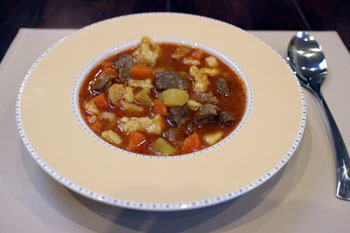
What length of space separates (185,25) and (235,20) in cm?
93

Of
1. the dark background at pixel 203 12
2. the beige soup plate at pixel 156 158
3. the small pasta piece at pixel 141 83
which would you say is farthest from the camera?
the dark background at pixel 203 12

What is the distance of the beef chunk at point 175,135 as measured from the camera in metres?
1.92

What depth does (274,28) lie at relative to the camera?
3.26 m

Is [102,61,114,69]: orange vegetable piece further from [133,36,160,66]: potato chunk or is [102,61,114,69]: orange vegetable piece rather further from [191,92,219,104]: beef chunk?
[191,92,219,104]: beef chunk

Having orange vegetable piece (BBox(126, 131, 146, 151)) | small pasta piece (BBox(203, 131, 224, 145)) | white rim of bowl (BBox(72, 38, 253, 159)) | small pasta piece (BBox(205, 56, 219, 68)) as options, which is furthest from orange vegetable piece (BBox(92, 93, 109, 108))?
small pasta piece (BBox(205, 56, 219, 68))

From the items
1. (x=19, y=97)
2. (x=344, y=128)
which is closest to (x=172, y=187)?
(x=19, y=97)

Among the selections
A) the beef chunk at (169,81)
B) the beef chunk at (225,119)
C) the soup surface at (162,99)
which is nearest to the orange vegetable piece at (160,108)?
the soup surface at (162,99)

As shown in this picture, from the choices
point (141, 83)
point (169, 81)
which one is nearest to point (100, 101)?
point (141, 83)

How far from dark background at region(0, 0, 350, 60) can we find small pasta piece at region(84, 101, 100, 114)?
1.39 metres

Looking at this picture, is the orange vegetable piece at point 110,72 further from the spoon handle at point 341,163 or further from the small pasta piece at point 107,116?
the spoon handle at point 341,163

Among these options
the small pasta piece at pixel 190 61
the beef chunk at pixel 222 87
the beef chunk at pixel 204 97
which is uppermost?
the small pasta piece at pixel 190 61

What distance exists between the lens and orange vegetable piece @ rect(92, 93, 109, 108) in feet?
7.00

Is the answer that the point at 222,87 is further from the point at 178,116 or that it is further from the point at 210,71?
the point at 178,116

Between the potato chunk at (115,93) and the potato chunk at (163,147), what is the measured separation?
0.45 m
